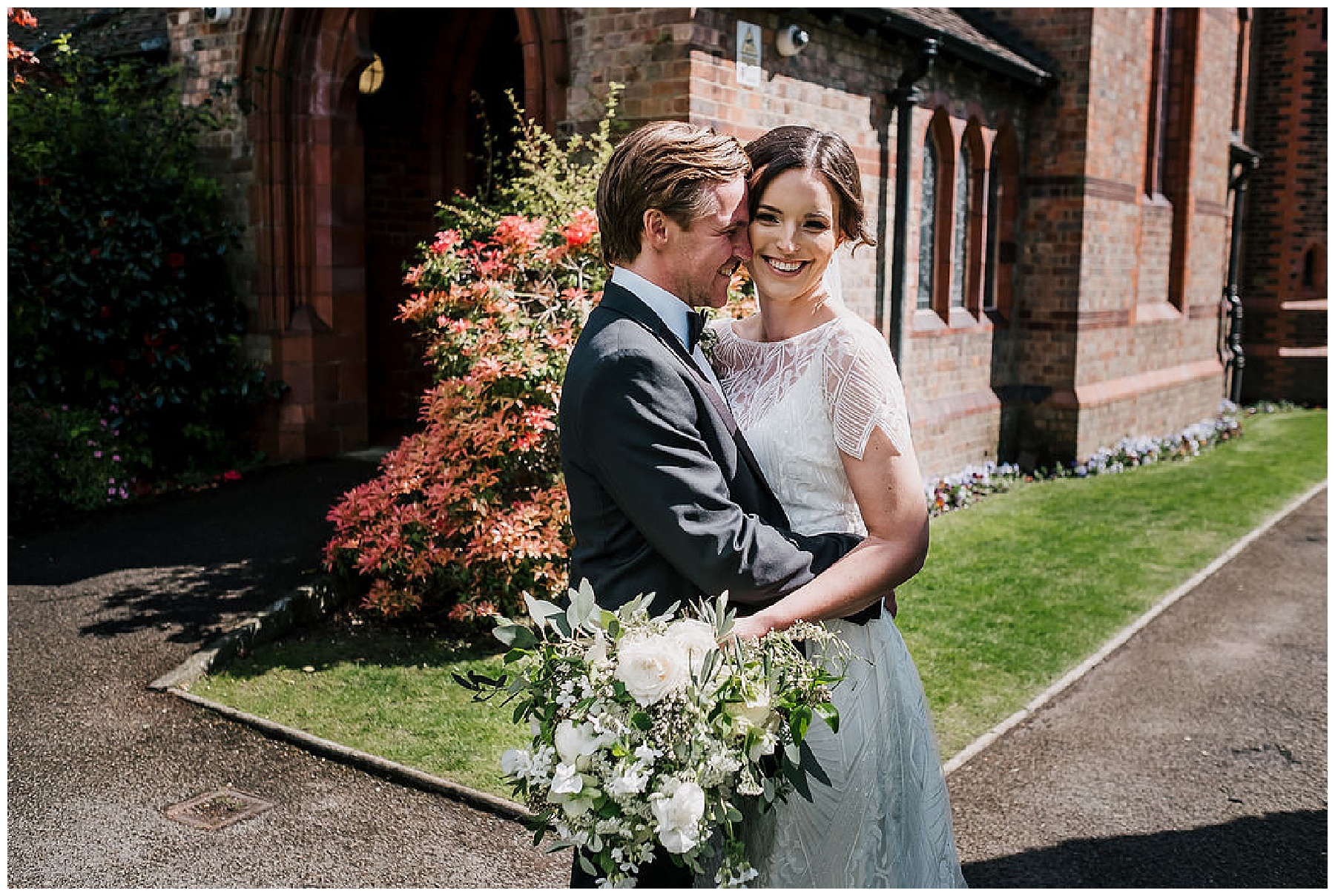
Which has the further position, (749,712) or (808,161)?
(808,161)

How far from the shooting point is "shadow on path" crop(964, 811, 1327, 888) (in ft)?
14.0

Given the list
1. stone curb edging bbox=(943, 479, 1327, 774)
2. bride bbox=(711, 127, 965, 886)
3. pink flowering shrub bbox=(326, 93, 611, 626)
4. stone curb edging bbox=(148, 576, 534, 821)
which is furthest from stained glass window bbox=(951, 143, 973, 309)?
bride bbox=(711, 127, 965, 886)

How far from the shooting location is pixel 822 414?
94.9 inches

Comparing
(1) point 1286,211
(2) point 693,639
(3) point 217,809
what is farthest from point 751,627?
(1) point 1286,211

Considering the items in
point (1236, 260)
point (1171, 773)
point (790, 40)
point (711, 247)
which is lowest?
point (1171, 773)

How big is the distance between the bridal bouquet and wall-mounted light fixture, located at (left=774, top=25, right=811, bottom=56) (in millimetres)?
7354

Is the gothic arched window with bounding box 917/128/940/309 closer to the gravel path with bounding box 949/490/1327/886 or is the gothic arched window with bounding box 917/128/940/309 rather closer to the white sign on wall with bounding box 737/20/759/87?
the white sign on wall with bounding box 737/20/759/87

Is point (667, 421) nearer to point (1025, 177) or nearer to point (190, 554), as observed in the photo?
point (190, 554)

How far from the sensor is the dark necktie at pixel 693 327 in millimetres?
2400

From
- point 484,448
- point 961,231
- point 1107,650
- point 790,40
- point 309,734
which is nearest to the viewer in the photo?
point 309,734

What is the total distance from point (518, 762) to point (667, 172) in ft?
3.74

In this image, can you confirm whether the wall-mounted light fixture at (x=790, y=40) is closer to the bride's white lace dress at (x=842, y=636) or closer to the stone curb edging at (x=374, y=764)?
the stone curb edging at (x=374, y=764)

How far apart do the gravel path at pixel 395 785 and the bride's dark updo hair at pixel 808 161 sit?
2783 millimetres

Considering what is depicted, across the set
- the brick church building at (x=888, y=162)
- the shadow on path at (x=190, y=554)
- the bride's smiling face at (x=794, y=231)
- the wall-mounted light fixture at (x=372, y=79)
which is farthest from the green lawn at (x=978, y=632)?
the wall-mounted light fixture at (x=372, y=79)
